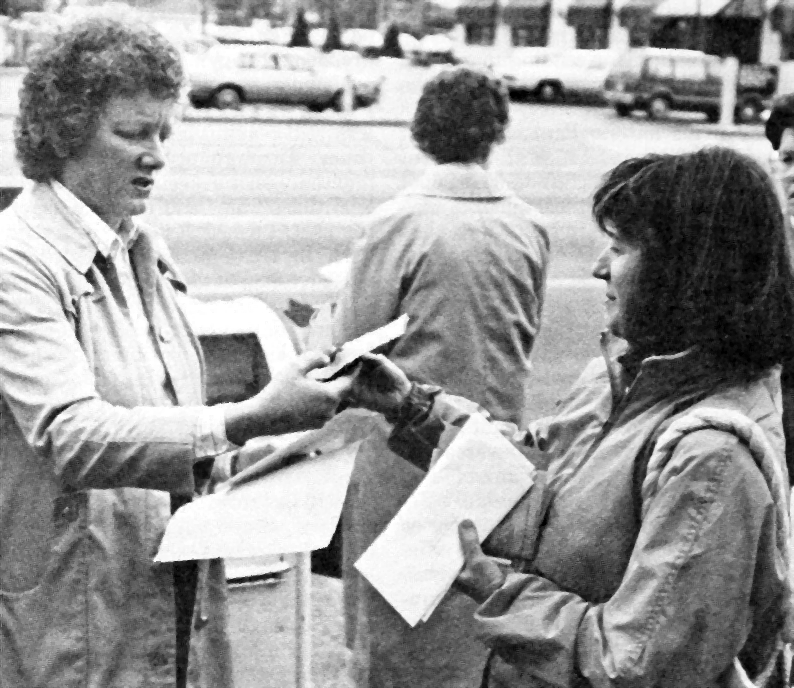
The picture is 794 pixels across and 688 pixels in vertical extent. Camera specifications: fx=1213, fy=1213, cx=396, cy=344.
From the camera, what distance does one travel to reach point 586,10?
137 feet

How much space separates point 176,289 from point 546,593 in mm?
1191

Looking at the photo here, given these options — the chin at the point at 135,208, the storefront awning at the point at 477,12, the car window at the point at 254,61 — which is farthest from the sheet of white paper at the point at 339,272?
the storefront awning at the point at 477,12

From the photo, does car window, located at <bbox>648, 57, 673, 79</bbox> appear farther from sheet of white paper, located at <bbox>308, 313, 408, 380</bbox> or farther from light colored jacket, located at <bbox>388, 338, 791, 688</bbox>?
light colored jacket, located at <bbox>388, 338, 791, 688</bbox>

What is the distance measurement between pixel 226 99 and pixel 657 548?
22.9 m

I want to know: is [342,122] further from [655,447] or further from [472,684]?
[655,447]

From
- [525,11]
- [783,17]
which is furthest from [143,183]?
[525,11]

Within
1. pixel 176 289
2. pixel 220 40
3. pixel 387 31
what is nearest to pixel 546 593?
pixel 176 289

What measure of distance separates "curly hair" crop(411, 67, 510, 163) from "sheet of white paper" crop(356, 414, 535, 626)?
188cm

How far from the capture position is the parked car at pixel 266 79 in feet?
78.4

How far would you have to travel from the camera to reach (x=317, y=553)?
4.38 metres

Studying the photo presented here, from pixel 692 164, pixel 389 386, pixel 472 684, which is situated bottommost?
pixel 472 684

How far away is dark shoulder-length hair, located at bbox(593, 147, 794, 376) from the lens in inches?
73.4

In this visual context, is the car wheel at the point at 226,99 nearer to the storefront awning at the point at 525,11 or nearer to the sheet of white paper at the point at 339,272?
the sheet of white paper at the point at 339,272

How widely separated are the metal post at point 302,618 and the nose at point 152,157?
149 cm
